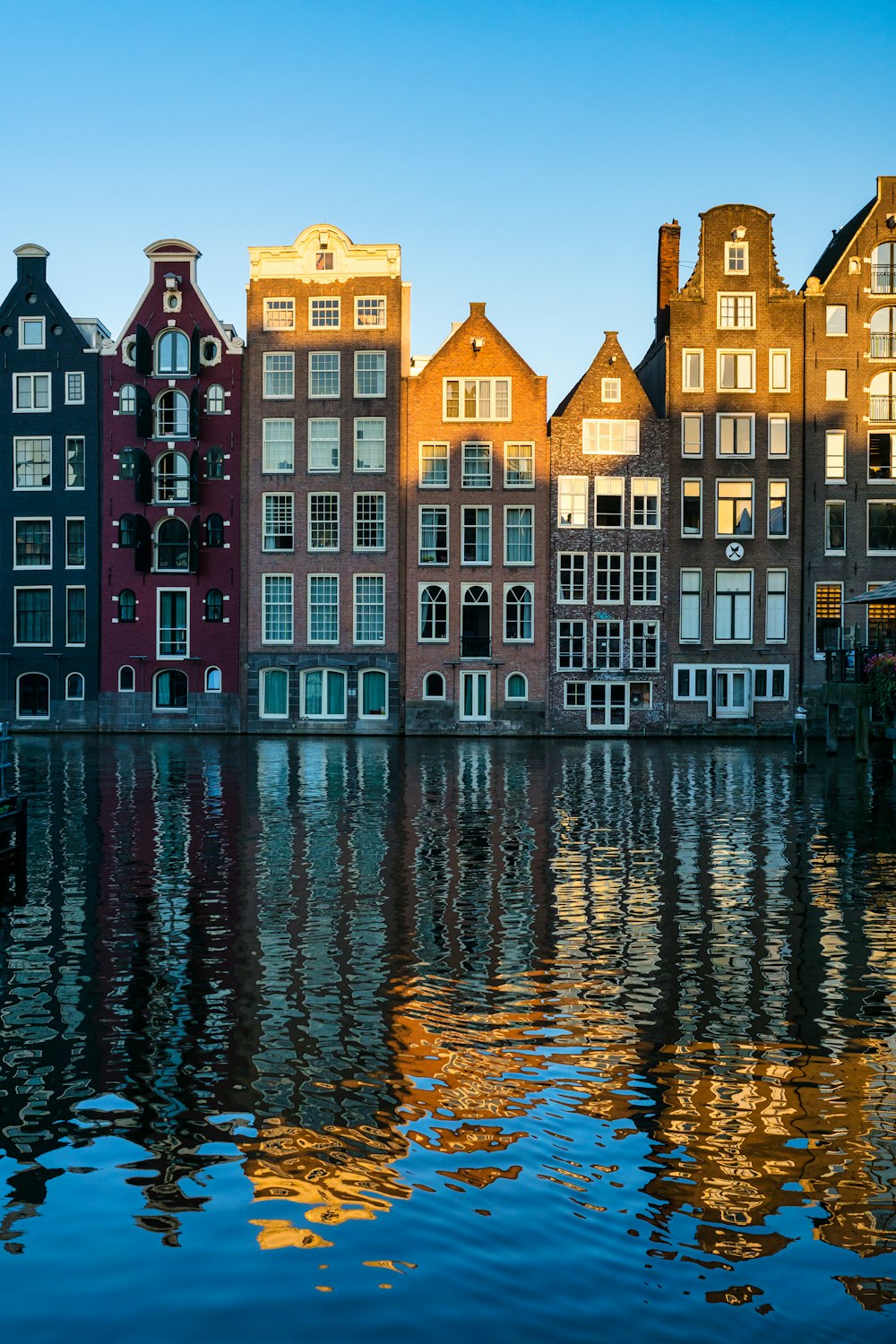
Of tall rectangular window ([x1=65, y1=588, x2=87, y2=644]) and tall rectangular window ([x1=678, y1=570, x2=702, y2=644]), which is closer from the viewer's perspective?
tall rectangular window ([x1=678, y1=570, x2=702, y2=644])

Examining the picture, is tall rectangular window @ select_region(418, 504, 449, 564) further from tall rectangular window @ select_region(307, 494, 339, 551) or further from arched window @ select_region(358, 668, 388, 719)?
arched window @ select_region(358, 668, 388, 719)

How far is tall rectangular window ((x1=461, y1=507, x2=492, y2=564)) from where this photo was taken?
58766mm

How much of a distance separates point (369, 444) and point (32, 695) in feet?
69.7

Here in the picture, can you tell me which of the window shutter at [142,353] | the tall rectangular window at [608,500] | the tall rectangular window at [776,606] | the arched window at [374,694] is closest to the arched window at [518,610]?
the tall rectangular window at [608,500]

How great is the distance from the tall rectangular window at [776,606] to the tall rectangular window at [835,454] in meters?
5.28

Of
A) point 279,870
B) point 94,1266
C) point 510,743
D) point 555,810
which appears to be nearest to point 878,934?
point 279,870

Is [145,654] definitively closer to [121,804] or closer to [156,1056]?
[121,804]

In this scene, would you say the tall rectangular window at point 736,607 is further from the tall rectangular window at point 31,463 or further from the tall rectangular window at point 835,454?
the tall rectangular window at point 31,463

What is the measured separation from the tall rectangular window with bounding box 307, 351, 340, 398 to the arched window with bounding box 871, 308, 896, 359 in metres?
26.3

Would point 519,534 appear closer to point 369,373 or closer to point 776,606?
point 369,373

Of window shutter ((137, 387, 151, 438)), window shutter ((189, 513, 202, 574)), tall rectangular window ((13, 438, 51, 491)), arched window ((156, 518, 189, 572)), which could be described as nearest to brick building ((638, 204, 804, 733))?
window shutter ((189, 513, 202, 574))

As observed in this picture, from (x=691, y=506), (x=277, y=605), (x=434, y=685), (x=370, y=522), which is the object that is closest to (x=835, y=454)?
Answer: (x=691, y=506)

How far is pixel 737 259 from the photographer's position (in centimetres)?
5831

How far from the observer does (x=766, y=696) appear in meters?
58.1
